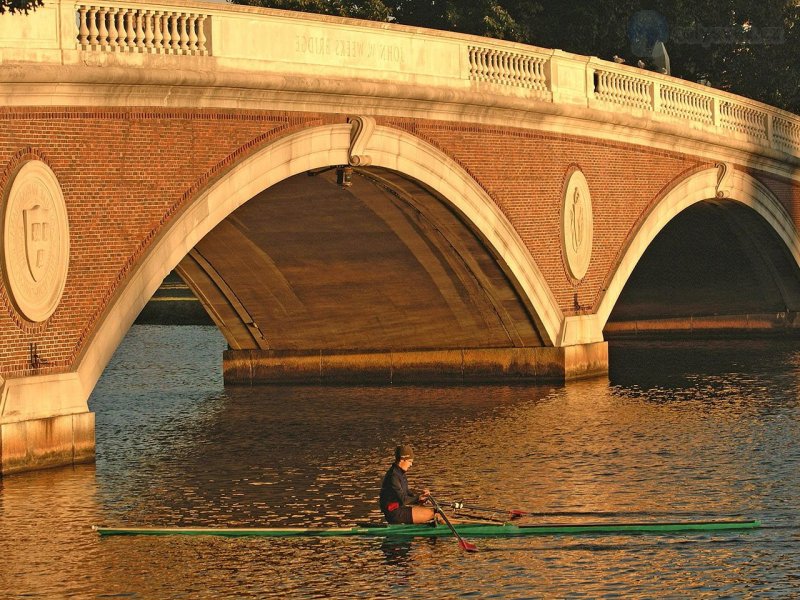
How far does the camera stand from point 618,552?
59.3 ft

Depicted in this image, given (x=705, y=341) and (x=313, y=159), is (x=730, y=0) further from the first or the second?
(x=313, y=159)

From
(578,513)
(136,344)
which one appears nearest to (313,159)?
(578,513)

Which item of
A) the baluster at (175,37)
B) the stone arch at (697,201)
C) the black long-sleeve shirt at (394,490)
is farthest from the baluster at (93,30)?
the stone arch at (697,201)

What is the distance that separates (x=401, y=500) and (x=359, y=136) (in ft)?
36.4

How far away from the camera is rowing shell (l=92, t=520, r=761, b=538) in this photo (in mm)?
18938

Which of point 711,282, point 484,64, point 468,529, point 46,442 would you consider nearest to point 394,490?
point 468,529

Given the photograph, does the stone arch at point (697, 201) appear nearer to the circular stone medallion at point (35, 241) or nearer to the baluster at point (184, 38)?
the baluster at point (184, 38)

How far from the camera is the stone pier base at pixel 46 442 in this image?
2252 cm

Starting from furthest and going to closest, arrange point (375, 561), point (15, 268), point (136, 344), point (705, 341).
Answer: point (136, 344) < point (705, 341) < point (15, 268) < point (375, 561)

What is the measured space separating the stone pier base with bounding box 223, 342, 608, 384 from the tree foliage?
16.4 metres

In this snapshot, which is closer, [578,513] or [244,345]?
[578,513]

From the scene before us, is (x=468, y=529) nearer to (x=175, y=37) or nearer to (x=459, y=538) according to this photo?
(x=459, y=538)

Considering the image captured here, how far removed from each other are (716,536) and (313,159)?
11720 millimetres

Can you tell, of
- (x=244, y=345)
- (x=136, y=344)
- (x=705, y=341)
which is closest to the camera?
(x=244, y=345)
